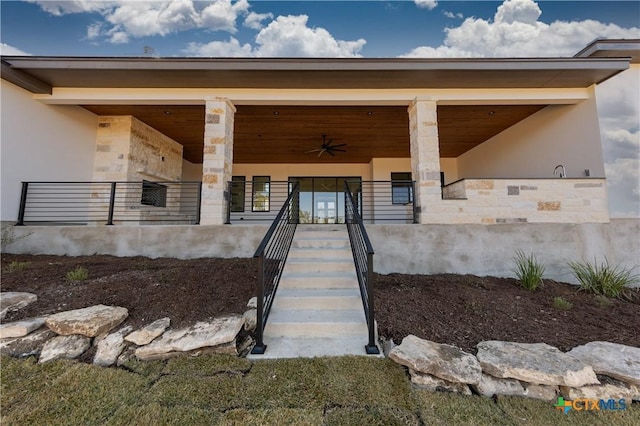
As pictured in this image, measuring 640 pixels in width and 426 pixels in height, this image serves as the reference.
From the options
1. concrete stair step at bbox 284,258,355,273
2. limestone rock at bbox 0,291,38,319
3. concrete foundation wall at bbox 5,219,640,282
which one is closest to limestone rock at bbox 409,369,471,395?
concrete stair step at bbox 284,258,355,273

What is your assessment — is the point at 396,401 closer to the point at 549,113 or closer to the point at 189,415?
the point at 189,415

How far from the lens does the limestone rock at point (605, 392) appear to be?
2.05 m

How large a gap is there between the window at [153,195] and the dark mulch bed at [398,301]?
3.35 m

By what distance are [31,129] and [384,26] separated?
28.2ft

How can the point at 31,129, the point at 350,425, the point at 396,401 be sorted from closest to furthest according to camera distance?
the point at 350,425
the point at 396,401
the point at 31,129

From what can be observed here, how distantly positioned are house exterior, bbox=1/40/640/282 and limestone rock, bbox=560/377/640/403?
272 cm

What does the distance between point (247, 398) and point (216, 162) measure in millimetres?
4405

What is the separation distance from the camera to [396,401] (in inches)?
77.0

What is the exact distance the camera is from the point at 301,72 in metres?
4.99

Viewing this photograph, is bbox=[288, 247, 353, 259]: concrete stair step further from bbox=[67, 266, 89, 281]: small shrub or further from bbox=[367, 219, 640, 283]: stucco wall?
bbox=[67, 266, 89, 281]: small shrub

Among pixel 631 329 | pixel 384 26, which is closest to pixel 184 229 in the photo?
pixel 631 329

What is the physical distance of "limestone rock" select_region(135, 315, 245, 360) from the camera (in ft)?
8.02

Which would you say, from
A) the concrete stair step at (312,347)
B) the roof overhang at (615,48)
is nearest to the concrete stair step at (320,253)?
the concrete stair step at (312,347)

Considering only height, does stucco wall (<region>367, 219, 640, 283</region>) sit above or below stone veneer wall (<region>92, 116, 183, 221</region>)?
below
